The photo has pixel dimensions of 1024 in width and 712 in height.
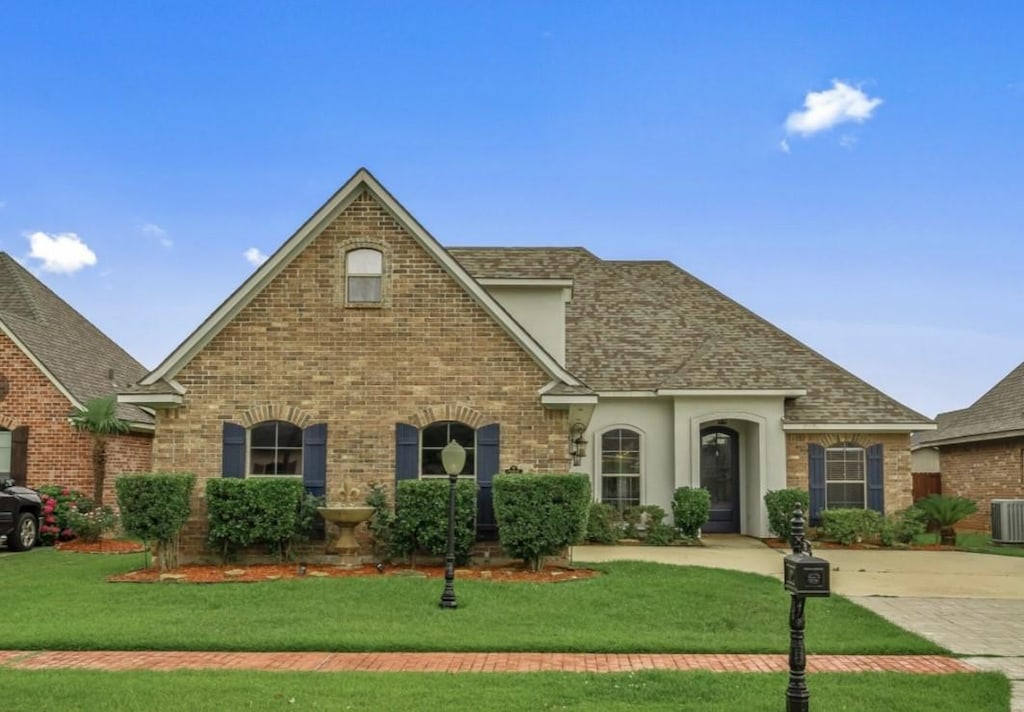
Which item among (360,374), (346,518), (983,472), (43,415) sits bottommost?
(346,518)

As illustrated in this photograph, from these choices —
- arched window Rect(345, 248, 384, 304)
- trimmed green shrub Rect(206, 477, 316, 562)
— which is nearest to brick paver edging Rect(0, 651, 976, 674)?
trimmed green shrub Rect(206, 477, 316, 562)

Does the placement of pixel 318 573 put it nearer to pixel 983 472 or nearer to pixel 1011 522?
pixel 1011 522

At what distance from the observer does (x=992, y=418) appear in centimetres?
2497

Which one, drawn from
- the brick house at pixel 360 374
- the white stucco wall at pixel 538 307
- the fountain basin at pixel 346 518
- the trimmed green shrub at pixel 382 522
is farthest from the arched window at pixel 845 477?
the fountain basin at pixel 346 518

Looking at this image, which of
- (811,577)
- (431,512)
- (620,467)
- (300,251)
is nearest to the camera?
(811,577)

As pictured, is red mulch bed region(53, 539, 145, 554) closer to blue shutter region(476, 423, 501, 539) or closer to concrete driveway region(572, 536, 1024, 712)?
blue shutter region(476, 423, 501, 539)

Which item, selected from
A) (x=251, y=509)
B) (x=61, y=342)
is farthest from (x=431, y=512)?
(x=61, y=342)

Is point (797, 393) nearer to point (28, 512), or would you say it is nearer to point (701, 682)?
point (701, 682)

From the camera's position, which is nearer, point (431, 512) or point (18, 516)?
point (431, 512)

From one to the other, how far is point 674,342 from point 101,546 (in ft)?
43.6

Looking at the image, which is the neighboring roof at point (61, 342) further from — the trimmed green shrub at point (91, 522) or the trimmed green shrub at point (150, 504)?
the trimmed green shrub at point (150, 504)

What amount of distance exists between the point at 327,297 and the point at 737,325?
11553 millimetres

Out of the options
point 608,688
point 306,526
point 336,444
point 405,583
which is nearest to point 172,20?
point 336,444

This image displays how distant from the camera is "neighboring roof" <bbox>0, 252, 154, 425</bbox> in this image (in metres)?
20.6
